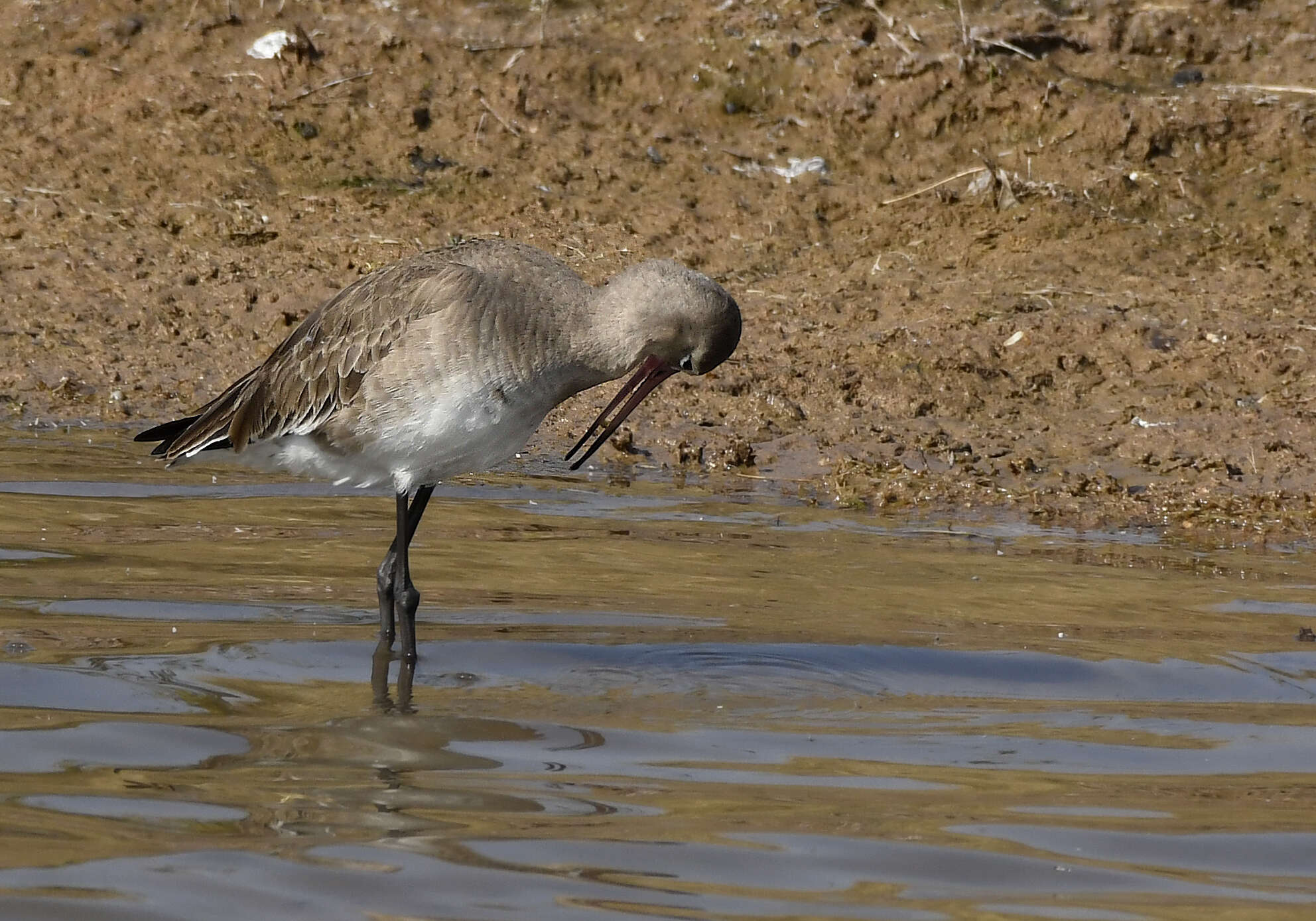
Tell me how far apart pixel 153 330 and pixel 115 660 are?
15.4ft

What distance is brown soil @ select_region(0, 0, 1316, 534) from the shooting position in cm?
894

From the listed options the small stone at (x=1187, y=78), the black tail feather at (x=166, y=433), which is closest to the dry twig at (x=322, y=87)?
the black tail feather at (x=166, y=433)

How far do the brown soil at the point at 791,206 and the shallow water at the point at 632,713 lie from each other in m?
1.08

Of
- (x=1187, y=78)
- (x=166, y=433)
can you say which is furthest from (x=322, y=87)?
(x=1187, y=78)

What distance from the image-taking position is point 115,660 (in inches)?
216

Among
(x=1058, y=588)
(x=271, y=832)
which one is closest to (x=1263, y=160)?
(x=1058, y=588)

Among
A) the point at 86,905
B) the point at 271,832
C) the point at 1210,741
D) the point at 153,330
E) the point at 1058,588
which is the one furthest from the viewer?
the point at 153,330

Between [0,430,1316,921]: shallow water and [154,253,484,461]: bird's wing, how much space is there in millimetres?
477

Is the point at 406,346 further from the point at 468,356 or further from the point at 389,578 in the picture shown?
the point at 389,578

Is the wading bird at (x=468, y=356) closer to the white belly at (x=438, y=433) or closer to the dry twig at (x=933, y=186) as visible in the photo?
the white belly at (x=438, y=433)

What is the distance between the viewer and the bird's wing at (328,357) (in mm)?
6242

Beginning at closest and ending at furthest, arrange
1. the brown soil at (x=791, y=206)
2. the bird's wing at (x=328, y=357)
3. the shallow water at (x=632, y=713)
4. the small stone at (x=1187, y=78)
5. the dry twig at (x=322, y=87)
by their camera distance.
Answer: the shallow water at (x=632, y=713) → the bird's wing at (x=328, y=357) → the brown soil at (x=791, y=206) → the dry twig at (x=322, y=87) → the small stone at (x=1187, y=78)

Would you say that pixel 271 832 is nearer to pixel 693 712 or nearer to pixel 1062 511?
pixel 693 712

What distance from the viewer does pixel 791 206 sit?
10672mm
